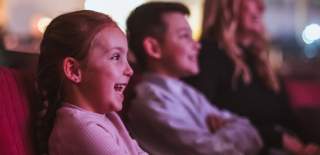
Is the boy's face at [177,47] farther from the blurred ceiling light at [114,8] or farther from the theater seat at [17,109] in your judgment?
the theater seat at [17,109]

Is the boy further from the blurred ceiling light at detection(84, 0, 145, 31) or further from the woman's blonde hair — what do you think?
the woman's blonde hair

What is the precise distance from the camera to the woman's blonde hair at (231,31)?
168 cm

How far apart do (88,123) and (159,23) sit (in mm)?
473

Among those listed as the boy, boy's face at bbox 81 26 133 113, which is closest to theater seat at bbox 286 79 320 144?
the boy

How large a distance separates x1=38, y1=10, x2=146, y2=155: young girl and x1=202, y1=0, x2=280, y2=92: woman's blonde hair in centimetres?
75

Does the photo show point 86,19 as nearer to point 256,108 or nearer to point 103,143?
point 103,143

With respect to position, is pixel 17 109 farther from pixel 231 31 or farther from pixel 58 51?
pixel 231 31

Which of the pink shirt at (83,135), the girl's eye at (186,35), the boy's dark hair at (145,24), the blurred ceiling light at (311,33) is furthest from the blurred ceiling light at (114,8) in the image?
the blurred ceiling light at (311,33)

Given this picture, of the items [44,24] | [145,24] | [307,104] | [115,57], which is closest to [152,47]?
[145,24]

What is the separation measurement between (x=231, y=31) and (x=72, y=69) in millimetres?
860

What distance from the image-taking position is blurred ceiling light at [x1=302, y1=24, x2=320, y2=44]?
13.6ft

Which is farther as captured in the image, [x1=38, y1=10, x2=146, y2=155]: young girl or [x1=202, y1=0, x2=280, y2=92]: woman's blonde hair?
[x1=202, y1=0, x2=280, y2=92]: woman's blonde hair

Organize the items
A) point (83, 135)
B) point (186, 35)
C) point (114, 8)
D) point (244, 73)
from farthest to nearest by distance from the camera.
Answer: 1. point (244, 73)
2. point (186, 35)
3. point (114, 8)
4. point (83, 135)

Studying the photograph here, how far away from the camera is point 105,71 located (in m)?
0.94
